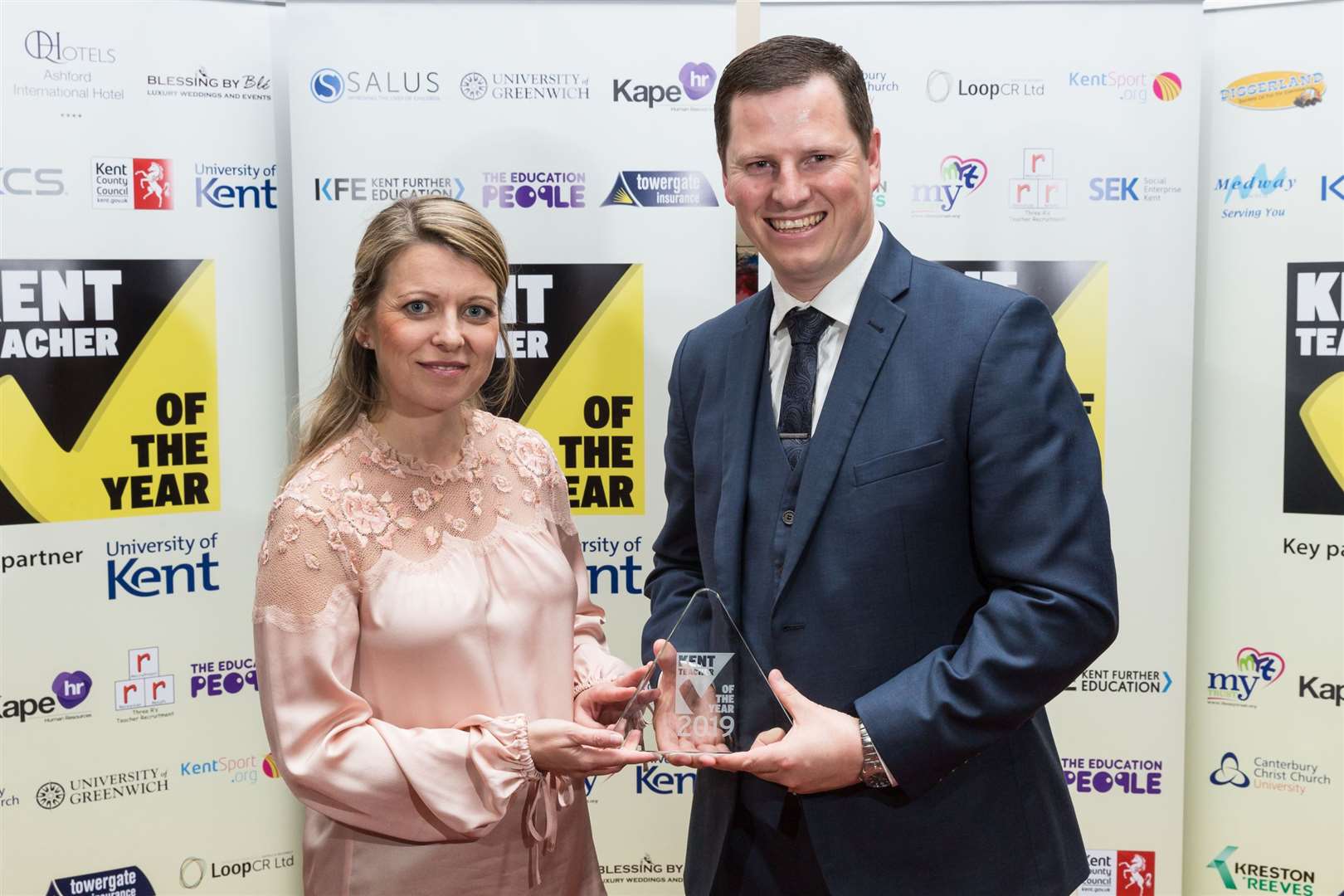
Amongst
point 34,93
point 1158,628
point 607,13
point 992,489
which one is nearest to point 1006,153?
point 607,13

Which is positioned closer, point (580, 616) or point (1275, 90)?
point (580, 616)

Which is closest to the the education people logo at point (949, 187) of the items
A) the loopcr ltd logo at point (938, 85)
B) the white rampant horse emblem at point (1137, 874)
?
the loopcr ltd logo at point (938, 85)

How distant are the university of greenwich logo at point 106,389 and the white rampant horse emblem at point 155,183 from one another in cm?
21

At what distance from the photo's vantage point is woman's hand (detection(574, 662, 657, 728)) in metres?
2.16

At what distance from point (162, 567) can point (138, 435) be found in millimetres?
430

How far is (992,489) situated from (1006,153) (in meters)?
2.18

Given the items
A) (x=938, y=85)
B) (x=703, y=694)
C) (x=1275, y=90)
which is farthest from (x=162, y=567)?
(x=1275, y=90)

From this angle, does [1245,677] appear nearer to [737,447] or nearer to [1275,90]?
[1275,90]

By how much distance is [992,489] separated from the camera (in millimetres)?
1812

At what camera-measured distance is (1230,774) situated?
12.7 ft

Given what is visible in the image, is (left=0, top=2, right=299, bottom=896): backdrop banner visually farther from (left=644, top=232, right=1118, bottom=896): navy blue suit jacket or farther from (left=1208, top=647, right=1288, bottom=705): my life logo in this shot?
(left=1208, top=647, right=1288, bottom=705): my life logo

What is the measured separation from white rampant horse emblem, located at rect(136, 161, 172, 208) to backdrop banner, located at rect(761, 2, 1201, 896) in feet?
6.35

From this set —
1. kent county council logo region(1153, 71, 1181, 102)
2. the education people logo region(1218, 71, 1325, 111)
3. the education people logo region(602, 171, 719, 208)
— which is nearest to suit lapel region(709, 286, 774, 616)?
the education people logo region(602, 171, 719, 208)

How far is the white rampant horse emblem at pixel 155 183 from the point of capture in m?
3.58
